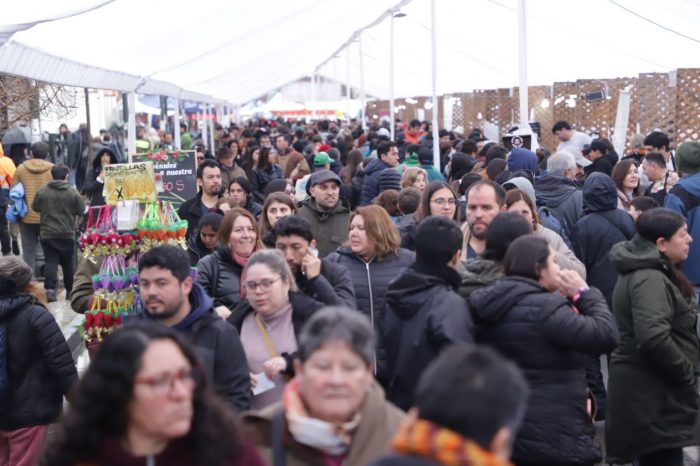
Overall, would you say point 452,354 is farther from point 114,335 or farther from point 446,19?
point 446,19

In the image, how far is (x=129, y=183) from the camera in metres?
6.65

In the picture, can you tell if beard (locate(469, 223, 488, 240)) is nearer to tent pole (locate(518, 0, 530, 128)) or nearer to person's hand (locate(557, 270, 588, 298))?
person's hand (locate(557, 270, 588, 298))

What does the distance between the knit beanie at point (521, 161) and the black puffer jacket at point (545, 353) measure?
567cm

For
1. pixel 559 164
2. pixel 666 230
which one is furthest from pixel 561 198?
pixel 666 230

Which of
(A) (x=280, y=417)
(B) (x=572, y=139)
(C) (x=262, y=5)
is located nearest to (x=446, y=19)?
(B) (x=572, y=139)

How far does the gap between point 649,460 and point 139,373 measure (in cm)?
376

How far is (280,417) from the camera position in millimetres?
3391

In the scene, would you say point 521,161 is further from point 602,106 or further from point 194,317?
point 602,106

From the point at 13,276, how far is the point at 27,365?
0.52 meters

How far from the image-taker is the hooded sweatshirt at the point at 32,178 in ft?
46.8

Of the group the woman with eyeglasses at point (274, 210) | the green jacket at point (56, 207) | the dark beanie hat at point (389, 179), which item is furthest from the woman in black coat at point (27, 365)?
the green jacket at point (56, 207)

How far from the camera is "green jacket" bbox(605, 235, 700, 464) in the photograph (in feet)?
18.7

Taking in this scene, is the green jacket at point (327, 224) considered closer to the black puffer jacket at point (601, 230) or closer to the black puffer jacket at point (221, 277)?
the black puffer jacket at point (601, 230)

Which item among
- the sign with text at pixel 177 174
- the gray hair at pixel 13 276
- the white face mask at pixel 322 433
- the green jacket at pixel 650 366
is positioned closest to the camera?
the white face mask at pixel 322 433
